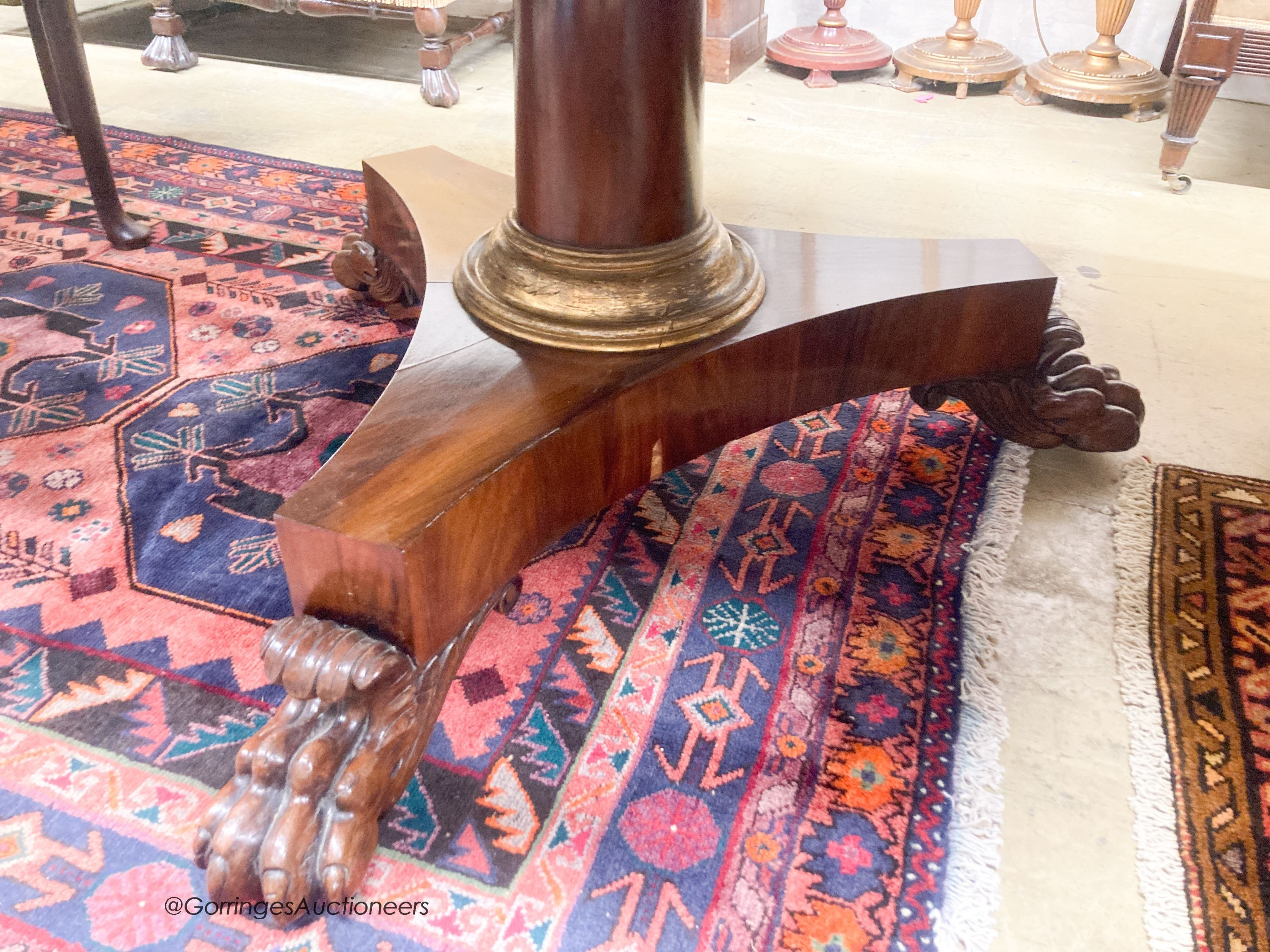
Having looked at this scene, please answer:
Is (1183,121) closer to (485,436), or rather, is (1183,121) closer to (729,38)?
(729,38)

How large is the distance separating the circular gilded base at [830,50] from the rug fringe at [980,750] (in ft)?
7.82

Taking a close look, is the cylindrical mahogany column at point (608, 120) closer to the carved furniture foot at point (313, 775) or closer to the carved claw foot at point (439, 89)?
the carved furniture foot at point (313, 775)

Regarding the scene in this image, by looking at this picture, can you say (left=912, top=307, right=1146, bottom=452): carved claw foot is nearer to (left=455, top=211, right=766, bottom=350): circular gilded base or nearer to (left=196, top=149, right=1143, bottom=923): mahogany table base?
(left=196, top=149, right=1143, bottom=923): mahogany table base

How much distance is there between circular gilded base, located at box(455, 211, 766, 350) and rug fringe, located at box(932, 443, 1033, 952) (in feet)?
Answer: 1.45

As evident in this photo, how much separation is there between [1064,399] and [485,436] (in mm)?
818

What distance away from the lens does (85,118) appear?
1896 mm

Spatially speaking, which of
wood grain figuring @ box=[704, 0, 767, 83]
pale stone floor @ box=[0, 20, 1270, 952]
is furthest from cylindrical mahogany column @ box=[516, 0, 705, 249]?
wood grain figuring @ box=[704, 0, 767, 83]

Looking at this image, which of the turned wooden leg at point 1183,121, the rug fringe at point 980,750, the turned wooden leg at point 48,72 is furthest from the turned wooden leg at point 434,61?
the rug fringe at point 980,750

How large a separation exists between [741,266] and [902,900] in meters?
0.72

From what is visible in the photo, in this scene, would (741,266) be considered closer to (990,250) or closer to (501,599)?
(990,250)

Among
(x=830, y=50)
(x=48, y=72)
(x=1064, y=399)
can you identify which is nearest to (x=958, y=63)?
(x=830, y=50)

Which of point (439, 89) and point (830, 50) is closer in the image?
point (439, 89)

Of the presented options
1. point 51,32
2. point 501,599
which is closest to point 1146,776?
point 501,599

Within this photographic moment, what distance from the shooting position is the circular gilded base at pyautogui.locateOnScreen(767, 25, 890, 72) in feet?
10.9
